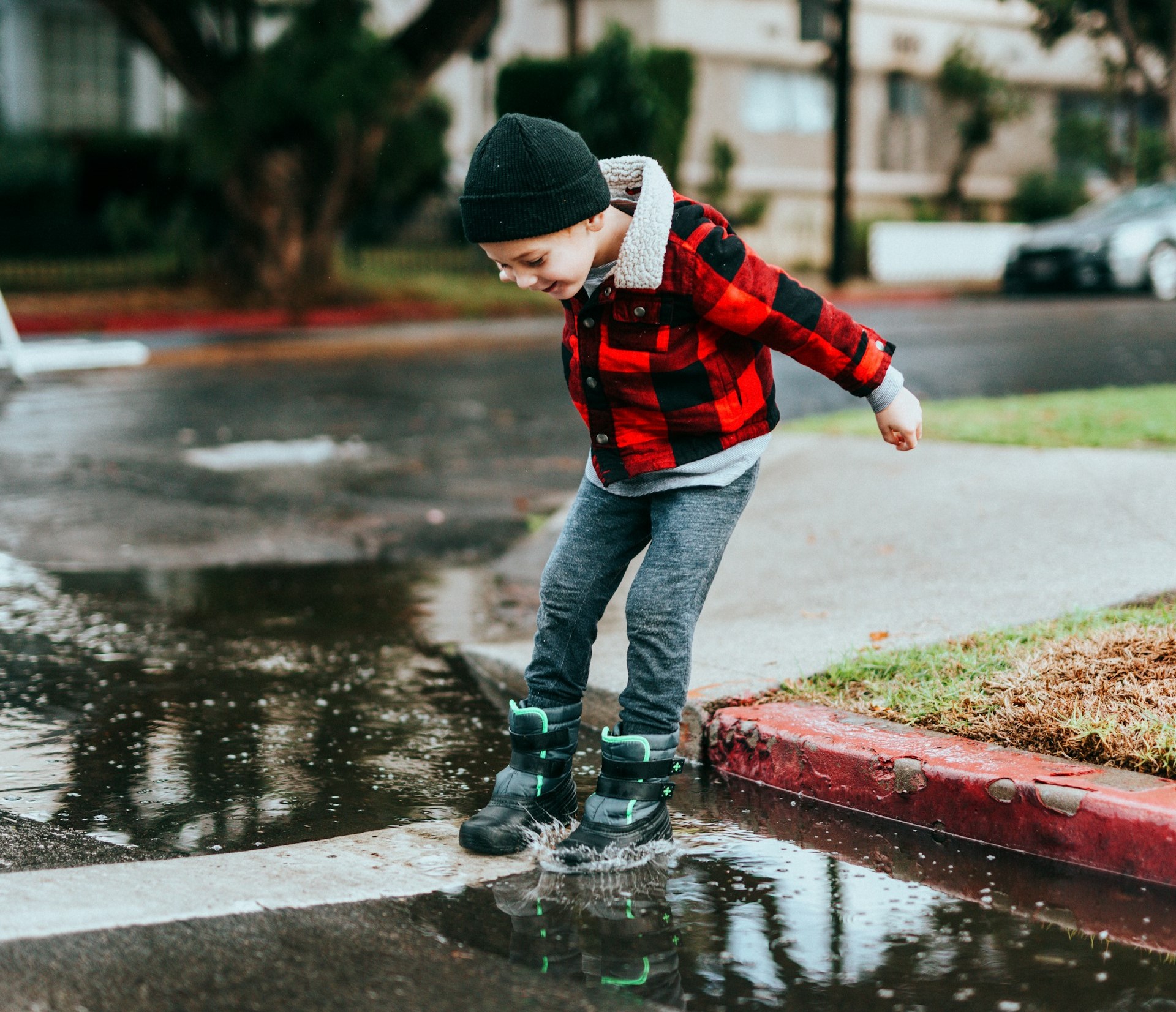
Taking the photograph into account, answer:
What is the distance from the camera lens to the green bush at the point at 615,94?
78.6 feet

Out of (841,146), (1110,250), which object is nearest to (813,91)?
(841,146)

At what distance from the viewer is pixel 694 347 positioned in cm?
298

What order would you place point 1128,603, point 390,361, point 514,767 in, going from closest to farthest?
point 514,767 → point 1128,603 → point 390,361

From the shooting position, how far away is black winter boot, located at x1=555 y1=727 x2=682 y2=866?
116 inches

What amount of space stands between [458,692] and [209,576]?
192cm

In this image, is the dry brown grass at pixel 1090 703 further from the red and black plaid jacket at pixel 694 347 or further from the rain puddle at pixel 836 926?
the red and black plaid jacket at pixel 694 347

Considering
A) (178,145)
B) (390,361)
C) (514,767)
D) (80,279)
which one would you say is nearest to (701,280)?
(514,767)

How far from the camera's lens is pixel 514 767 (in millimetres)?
3180

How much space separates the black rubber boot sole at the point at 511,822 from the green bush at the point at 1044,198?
31.7 metres

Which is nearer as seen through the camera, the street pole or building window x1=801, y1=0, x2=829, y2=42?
building window x1=801, y1=0, x2=829, y2=42

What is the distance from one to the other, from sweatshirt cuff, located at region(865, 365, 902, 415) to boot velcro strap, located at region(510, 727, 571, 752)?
92cm

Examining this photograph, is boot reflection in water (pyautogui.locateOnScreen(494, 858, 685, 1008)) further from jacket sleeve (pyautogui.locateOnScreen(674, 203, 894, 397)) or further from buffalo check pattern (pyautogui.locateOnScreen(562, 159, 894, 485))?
jacket sleeve (pyautogui.locateOnScreen(674, 203, 894, 397))

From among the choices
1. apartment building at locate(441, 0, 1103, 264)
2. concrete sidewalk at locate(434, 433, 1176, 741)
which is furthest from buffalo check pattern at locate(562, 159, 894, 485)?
apartment building at locate(441, 0, 1103, 264)

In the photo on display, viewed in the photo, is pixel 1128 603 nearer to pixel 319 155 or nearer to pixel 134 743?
pixel 134 743
